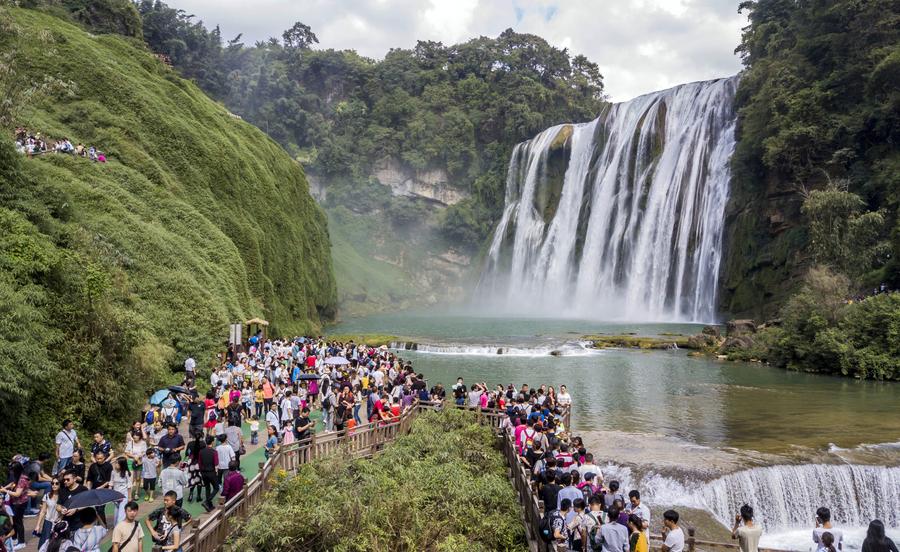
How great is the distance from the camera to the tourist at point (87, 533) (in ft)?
23.7

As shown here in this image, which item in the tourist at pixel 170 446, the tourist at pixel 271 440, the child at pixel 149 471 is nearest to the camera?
the tourist at pixel 170 446

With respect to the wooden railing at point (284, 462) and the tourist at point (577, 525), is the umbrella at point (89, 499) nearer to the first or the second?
the wooden railing at point (284, 462)

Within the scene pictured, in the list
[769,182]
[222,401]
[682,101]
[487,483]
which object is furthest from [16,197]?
[682,101]

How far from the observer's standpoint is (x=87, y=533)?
7.28 meters

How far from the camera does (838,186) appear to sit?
113 feet

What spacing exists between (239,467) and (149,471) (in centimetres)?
151

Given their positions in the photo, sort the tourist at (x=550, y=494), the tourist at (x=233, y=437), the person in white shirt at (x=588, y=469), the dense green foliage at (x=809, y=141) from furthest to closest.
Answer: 1. the dense green foliage at (x=809, y=141)
2. the tourist at (x=233, y=437)
3. the person in white shirt at (x=588, y=469)
4. the tourist at (x=550, y=494)

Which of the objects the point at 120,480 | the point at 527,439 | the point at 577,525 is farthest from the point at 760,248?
the point at 120,480

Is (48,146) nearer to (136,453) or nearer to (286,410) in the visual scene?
(286,410)

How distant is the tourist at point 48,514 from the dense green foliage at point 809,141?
3471cm

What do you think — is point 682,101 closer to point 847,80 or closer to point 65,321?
point 847,80

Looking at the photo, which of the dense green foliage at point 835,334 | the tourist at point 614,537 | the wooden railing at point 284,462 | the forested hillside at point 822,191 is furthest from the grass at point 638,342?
the tourist at point 614,537

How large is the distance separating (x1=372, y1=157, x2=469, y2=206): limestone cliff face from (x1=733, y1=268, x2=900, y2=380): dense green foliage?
64.4 metres

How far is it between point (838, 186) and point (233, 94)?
247 ft
